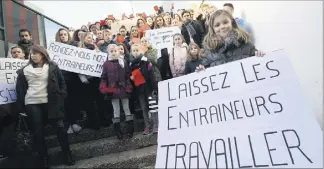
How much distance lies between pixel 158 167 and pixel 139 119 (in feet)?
8.32

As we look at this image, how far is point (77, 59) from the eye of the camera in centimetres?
472

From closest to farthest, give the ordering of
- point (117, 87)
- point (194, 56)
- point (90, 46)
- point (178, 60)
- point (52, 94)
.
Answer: point (52, 94) < point (194, 56) < point (117, 87) < point (178, 60) < point (90, 46)

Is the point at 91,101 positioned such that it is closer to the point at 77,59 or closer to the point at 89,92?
the point at 89,92

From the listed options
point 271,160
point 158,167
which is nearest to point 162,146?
point 158,167

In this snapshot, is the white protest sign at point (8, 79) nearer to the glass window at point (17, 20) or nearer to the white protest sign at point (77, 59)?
the white protest sign at point (77, 59)

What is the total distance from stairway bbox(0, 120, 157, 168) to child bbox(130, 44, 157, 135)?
30 cm

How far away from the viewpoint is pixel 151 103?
4133 millimetres

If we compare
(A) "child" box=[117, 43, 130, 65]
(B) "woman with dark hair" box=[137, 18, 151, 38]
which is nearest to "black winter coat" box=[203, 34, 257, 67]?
(A) "child" box=[117, 43, 130, 65]

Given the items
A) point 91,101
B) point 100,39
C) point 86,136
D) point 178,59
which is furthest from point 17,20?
point 178,59

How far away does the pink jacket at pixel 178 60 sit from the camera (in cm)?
443

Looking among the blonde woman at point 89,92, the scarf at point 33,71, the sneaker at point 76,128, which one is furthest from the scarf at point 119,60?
the sneaker at point 76,128

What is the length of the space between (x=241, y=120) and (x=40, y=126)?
8.00ft

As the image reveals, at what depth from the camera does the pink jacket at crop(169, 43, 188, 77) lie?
4.43 metres

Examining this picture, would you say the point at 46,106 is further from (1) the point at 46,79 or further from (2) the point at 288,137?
(2) the point at 288,137
